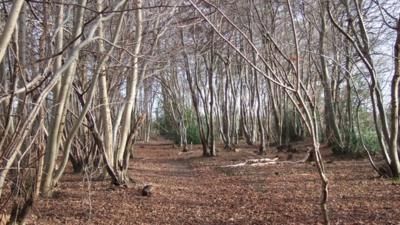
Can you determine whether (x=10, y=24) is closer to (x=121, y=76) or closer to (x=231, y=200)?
(x=231, y=200)

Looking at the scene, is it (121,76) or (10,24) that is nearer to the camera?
(10,24)

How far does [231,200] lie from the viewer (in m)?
7.14

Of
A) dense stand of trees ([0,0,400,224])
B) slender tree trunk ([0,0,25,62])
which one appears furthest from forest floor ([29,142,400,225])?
slender tree trunk ([0,0,25,62])

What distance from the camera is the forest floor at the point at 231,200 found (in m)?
5.72

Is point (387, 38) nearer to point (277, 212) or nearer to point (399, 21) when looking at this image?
point (399, 21)

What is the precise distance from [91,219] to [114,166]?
2.39 m

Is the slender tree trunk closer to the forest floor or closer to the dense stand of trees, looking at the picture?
the dense stand of trees

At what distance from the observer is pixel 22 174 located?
14.0 ft

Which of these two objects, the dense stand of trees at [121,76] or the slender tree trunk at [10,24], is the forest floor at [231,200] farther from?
the slender tree trunk at [10,24]

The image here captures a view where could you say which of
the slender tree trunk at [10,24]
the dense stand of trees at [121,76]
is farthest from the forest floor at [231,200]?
the slender tree trunk at [10,24]

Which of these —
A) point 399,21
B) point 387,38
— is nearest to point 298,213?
point 399,21

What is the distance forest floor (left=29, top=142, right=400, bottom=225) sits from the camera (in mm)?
5719

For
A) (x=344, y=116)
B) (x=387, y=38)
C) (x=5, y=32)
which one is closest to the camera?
(x=5, y=32)

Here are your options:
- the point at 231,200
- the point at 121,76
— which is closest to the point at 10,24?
the point at 231,200
